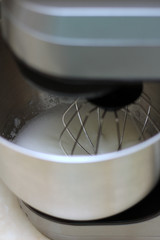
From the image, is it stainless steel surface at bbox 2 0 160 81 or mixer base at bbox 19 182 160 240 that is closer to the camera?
stainless steel surface at bbox 2 0 160 81

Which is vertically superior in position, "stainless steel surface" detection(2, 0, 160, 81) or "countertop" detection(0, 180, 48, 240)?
"stainless steel surface" detection(2, 0, 160, 81)

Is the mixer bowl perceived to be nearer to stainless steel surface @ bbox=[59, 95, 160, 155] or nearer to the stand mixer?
the stand mixer

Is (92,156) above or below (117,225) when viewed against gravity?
above

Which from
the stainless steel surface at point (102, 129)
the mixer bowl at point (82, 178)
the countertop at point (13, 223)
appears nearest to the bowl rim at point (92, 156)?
the mixer bowl at point (82, 178)

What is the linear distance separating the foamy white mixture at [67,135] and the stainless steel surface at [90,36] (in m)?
0.25

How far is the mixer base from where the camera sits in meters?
0.53

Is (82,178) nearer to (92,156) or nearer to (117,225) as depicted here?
(92,156)

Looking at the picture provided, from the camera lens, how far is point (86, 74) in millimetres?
329

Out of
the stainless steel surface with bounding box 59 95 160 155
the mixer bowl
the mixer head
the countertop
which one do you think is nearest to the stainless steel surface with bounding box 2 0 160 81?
the mixer head

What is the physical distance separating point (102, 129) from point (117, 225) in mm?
149

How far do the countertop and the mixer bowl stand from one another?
17 centimetres

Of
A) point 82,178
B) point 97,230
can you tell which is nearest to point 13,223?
point 97,230

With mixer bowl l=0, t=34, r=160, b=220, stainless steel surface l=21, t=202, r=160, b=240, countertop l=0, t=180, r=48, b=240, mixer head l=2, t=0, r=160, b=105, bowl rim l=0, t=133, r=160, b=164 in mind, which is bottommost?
countertop l=0, t=180, r=48, b=240

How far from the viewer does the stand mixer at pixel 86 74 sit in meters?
0.31
